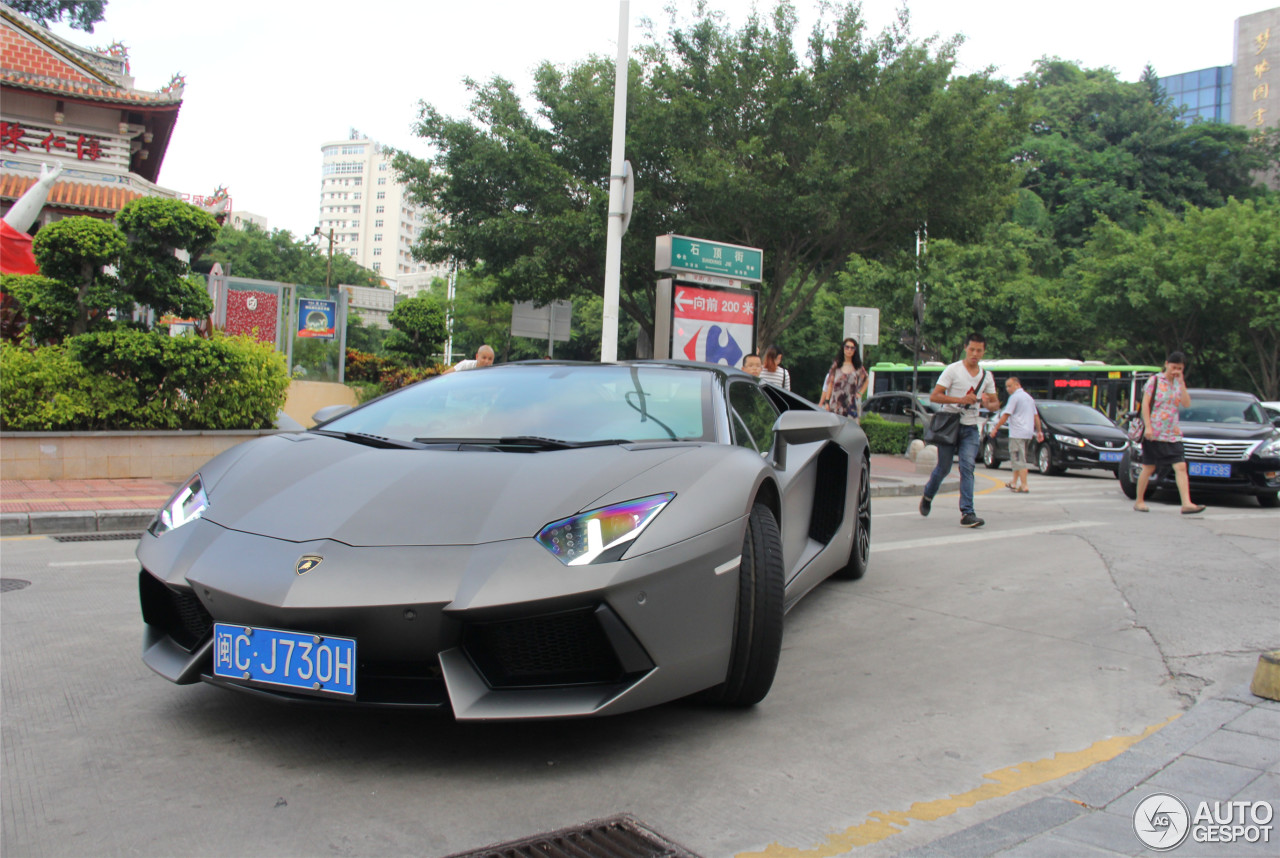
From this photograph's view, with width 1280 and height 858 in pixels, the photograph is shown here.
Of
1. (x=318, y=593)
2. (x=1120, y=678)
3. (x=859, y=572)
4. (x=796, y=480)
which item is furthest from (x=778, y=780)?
(x=859, y=572)

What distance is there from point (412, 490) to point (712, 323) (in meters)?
11.4

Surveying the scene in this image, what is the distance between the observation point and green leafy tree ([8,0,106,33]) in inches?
1270

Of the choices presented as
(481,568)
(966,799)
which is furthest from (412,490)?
(966,799)

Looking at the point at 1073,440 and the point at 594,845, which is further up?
the point at 1073,440

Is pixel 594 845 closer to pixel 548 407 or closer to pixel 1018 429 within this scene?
pixel 548 407

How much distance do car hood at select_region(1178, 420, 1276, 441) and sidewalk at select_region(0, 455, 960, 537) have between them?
10.7 meters

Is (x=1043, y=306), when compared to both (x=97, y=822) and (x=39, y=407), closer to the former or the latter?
(x=39, y=407)

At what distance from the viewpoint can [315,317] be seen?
55.8 feet

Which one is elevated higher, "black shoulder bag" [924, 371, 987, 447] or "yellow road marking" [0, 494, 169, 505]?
"black shoulder bag" [924, 371, 987, 447]

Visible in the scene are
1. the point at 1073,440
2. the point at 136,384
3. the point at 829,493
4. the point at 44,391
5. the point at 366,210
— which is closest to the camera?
the point at 829,493

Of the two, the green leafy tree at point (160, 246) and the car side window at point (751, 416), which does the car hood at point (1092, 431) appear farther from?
the car side window at point (751, 416)

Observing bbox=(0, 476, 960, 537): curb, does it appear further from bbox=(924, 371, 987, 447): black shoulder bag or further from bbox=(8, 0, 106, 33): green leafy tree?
bbox=(8, 0, 106, 33): green leafy tree

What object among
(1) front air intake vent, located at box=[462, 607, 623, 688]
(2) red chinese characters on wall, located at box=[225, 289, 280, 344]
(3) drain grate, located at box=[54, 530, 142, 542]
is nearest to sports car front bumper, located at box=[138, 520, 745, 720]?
(1) front air intake vent, located at box=[462, 607, 623, 688]

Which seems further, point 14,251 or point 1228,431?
point 14,251
